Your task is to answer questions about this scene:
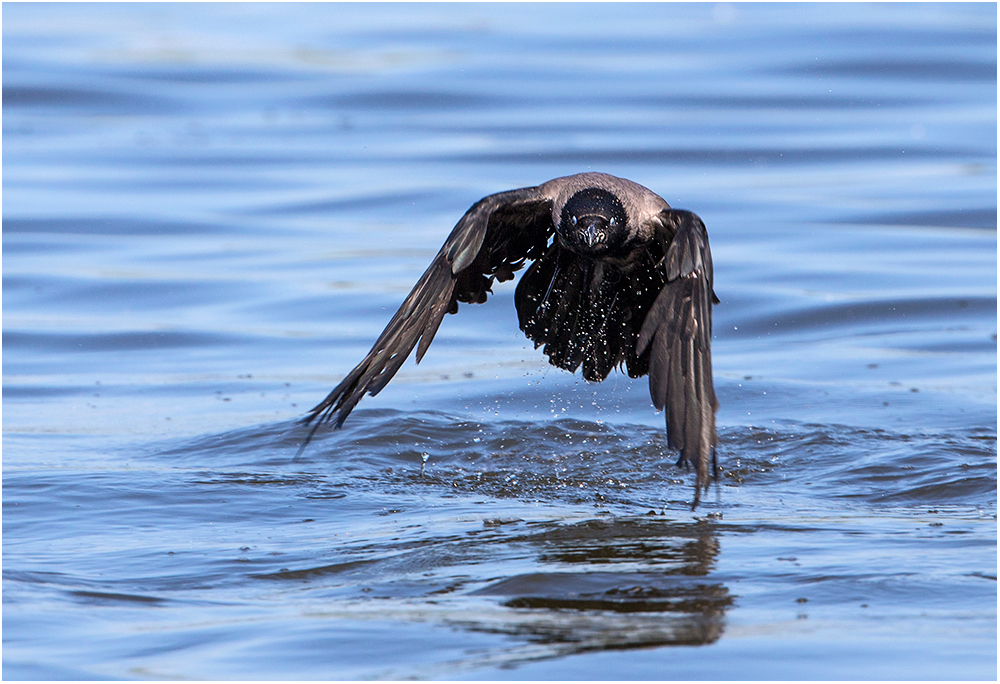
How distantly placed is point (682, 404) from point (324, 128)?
10.8 metres

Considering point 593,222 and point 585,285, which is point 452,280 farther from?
point 585,285

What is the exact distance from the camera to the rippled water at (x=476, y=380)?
4.13 m

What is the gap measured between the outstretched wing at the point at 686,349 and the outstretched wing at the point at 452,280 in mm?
805

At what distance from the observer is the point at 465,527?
520 cm

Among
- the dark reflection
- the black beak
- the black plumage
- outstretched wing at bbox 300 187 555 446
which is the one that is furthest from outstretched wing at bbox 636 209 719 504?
outstretched wing at bbox 300 187 555 446

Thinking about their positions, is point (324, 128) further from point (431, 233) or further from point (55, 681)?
point (55, 681)

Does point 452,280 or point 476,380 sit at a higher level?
point 452,280

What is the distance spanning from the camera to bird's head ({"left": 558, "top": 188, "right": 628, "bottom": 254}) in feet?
18.7

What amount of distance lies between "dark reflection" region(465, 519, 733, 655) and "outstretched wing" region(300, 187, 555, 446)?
0.81 metres

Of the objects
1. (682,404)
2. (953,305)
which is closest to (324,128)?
Result: (953,305)

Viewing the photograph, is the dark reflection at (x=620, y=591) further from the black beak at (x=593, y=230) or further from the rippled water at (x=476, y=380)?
the black beak at (x=593, y=230)

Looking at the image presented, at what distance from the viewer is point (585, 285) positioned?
239 inches

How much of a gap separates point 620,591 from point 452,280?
1.54 m

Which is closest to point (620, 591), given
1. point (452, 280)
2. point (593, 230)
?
point (452, 280)
